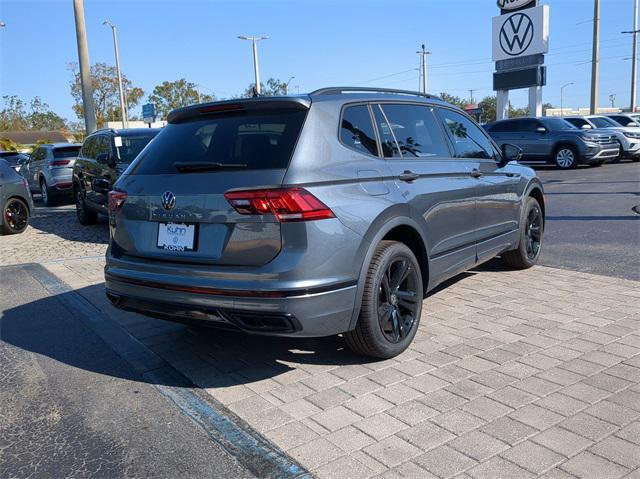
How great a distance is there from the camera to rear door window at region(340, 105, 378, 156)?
154 inches

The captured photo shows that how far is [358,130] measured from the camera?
4043 millimetres

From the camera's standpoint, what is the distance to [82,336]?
4.91m

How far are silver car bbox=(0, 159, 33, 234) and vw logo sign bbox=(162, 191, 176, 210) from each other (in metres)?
8.55

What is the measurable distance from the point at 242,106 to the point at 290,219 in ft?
3.18

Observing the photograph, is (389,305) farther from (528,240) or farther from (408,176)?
(528,240)

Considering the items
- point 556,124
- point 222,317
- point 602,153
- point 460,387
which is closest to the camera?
point 222,317

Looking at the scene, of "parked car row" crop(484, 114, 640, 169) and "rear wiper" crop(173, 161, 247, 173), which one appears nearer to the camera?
"rear wiper" crop(173, 161, 247, 173)

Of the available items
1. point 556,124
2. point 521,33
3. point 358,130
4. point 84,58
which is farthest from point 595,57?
point 358,130

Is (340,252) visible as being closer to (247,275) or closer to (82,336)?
(247,275)

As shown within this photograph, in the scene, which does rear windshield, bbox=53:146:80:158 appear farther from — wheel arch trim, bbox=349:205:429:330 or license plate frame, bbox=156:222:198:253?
wheel arch trim, bbox=349:205:429:330

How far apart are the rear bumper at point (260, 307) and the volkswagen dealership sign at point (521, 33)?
82.6 ft

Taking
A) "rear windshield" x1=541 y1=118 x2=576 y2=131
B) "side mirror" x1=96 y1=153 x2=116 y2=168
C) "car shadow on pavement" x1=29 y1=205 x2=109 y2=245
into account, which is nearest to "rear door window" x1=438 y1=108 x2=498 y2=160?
"side mirror" x1=96 y1=153 x2=116 y2=168

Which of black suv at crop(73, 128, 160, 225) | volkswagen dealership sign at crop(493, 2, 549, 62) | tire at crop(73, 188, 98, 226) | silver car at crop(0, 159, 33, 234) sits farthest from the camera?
volkswagen dealership sign at crop(493, 2, 549, 62)

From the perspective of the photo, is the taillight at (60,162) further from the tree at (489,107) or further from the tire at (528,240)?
the tree at (489,107)
